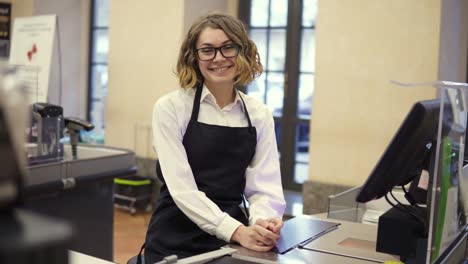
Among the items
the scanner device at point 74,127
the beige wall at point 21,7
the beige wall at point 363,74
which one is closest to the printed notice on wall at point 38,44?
the beige wall at point 21,7

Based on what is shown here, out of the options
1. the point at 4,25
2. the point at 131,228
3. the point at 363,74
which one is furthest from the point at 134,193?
the point at 4,25

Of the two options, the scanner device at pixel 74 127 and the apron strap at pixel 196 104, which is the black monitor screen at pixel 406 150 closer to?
the apron strap at pixel 196 104

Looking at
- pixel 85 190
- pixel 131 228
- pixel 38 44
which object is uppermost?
pixel 38 44

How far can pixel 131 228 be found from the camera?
506 centimetres

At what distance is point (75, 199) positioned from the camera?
10.3 ft

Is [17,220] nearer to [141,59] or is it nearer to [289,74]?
[289,74]

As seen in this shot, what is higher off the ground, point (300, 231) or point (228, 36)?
point (228, 36)

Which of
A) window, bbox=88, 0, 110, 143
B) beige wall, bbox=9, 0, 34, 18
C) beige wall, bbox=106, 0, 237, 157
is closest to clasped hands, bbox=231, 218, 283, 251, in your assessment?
beige wall, bbox=106, 0, 237, 157

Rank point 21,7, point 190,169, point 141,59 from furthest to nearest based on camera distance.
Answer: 1. point 21,7
2. point 141,59
3. point 190,169

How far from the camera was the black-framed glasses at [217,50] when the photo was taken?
73.6 inches

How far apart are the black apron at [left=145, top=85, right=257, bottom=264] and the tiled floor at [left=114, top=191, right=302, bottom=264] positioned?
7.62 ft

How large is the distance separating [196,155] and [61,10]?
18.1 ft

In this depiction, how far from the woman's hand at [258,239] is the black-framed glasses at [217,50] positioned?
0.58 meters

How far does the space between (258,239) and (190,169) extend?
0.40m
